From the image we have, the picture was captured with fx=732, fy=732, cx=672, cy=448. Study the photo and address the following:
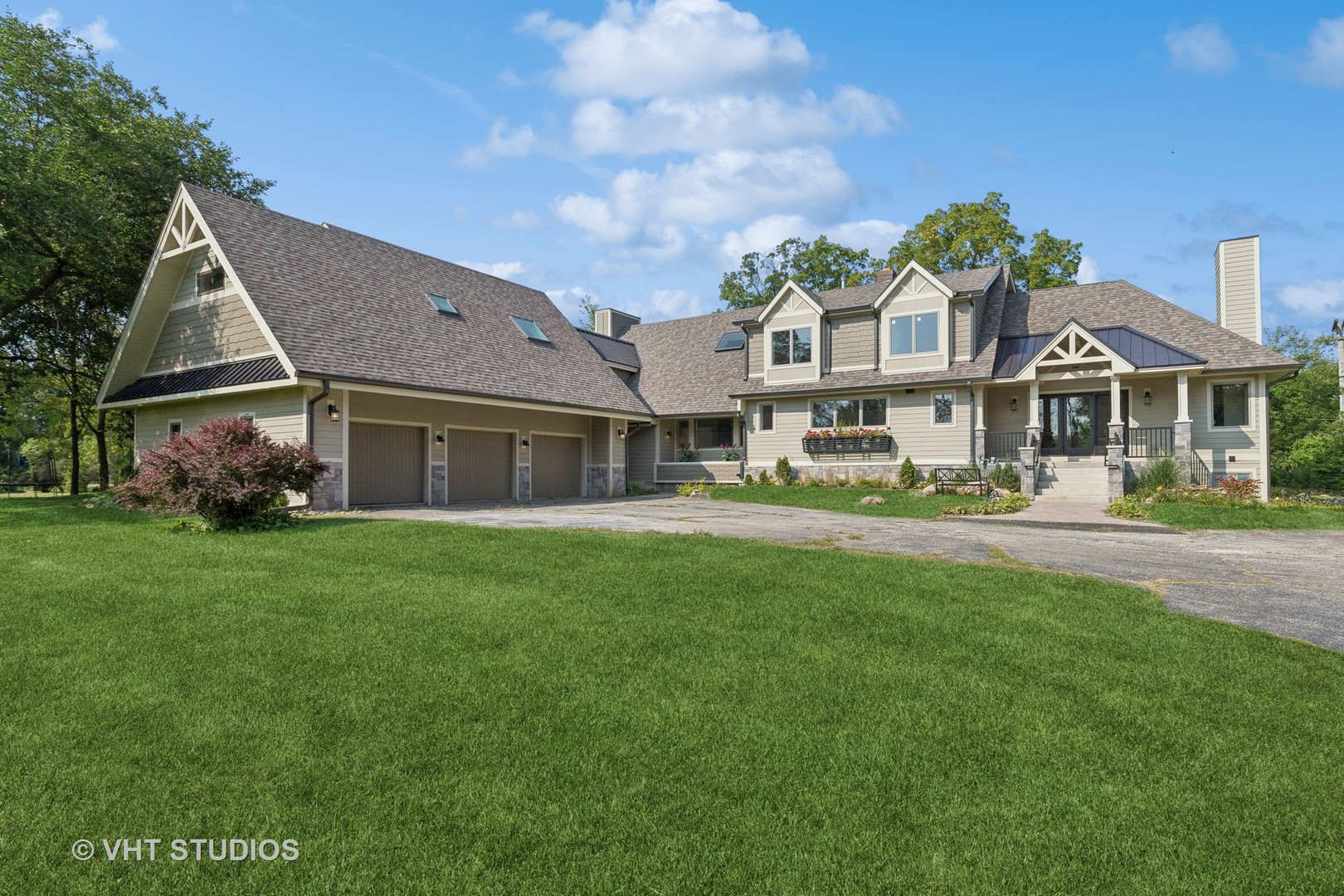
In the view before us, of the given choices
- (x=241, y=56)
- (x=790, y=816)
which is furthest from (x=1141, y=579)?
(x=241, y=56)

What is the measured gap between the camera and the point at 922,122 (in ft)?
45.3

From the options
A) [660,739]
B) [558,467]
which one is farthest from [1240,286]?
[660,739]

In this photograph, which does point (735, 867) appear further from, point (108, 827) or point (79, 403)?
point (79, 403)

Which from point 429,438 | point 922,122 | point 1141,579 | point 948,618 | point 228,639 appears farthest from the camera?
point 429,438

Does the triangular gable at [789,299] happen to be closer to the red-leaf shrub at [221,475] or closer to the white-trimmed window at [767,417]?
the white-trimmed window at [767,417]

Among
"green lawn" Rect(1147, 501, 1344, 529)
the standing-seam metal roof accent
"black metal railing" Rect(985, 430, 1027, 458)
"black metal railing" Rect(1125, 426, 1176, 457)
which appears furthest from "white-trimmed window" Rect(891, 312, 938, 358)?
the standing-seam metal roof accent

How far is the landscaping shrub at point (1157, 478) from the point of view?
56.4ft

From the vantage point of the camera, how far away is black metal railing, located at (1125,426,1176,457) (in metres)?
19.7

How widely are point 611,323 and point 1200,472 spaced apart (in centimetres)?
2151

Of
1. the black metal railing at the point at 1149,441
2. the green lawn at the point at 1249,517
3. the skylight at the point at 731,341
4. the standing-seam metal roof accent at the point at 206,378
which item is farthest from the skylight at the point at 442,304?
the black metal railing at the point at 1149,441

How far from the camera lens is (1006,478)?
19.5m

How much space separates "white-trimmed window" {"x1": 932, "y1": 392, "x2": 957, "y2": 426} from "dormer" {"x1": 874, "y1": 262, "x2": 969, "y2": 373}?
891 mm

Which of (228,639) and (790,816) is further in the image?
(228,639)

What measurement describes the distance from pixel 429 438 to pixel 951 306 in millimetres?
15507
